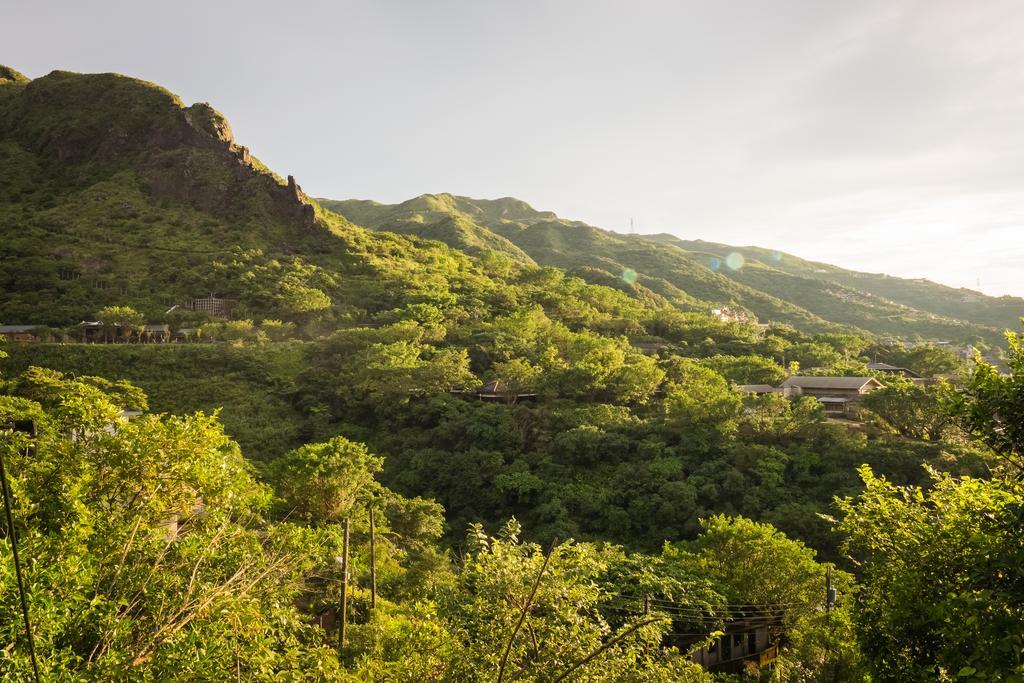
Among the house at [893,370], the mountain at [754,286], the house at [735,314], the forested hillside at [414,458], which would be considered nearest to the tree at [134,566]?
the forested hillside at [414,458]

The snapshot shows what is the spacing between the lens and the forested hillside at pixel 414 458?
6.61m

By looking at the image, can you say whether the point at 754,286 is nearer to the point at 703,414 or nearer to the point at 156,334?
the point at 703,414

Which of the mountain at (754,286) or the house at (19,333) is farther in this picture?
the mountain at (754,286)

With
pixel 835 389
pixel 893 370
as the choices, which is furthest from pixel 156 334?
pixel 893 370

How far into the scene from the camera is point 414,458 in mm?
29578

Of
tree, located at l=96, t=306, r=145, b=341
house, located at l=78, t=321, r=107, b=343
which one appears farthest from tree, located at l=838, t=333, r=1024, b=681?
house, located at l=78, t=321, r=107, b=343

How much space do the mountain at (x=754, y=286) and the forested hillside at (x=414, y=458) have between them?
1457 cm

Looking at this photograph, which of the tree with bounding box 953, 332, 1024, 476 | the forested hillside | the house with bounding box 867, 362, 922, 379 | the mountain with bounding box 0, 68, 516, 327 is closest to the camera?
the tree with bounding box 953, 332, 1024, 476

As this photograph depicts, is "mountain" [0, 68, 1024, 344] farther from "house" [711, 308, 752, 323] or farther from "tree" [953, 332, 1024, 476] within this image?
"tree" [953, 332, 1024, 476]

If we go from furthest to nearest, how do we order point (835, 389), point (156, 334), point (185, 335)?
point (185, 335)
point (156, 334)
point (835, 389)

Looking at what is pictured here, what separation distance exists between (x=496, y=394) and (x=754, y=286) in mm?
110908

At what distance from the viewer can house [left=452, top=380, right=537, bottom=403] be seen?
35156mm

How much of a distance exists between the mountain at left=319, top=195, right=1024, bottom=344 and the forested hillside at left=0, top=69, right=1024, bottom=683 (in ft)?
47.8

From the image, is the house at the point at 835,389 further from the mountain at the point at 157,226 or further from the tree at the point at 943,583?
the mountain at the point at 157,226
